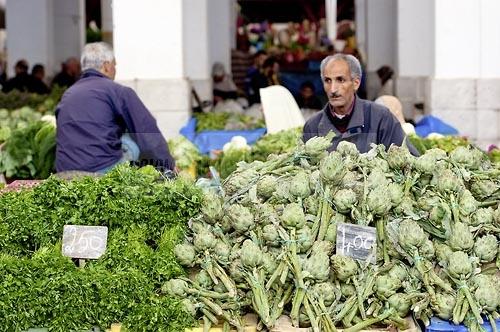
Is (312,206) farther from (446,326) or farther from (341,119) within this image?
(341,119)

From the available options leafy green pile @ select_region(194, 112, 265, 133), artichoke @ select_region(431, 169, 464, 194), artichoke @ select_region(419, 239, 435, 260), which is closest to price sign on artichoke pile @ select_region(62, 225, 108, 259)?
artichoke @ select_region(419, 239, 435, 260)

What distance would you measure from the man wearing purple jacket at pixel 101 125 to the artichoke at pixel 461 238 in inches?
107

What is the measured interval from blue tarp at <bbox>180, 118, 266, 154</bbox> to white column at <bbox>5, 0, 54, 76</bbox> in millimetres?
7527

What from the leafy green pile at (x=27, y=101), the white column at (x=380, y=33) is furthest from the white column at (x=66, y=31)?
the white column at (x=380, y=33)

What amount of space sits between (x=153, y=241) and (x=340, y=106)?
5.45 feet

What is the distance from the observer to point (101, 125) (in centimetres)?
611

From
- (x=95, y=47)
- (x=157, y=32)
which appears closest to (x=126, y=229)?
(x=95, y=47)

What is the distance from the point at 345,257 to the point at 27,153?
4.97 meters

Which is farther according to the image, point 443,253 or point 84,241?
point 84,241

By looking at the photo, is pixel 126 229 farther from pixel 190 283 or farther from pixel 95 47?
pixel 95 47

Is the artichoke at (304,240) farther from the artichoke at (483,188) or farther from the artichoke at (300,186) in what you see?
the artichoke at (483,188)

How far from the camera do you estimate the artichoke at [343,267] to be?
3865mm

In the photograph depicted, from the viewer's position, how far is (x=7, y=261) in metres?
4.00

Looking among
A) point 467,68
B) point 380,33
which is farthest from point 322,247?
point 380,33
